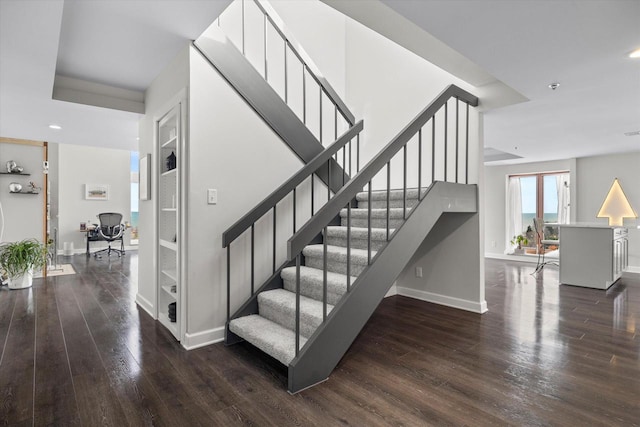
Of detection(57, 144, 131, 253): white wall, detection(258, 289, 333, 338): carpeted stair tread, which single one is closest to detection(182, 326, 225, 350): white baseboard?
detection(258, 289, 333, 338): carpeted stair tread

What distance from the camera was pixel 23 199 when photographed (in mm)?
5258

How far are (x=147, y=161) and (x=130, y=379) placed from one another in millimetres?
2104

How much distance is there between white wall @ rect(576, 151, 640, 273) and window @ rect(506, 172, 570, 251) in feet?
1.42

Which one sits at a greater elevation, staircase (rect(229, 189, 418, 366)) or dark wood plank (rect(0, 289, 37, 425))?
staircase (rect(229, 189, 418, 366))

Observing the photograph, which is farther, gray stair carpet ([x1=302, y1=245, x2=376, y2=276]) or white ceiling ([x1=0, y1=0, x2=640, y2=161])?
gray stair carpet ([x1=302, y1=245, x2=376, y2=276])

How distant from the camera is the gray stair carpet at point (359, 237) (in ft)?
9.18

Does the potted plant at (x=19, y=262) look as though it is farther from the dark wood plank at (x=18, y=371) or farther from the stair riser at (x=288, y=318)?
the stair riser at (x=288, y=318)

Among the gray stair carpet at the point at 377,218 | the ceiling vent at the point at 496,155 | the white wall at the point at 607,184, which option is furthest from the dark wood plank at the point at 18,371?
the white wall at the point at 607,184

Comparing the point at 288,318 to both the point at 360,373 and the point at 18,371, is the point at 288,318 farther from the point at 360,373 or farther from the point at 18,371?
the point at 18,371

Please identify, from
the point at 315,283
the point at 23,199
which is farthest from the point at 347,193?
the point at 23,199

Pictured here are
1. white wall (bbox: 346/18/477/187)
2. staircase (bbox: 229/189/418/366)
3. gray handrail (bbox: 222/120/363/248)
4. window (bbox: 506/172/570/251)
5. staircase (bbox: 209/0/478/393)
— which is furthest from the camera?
window (bbox: 506/172/570/251)

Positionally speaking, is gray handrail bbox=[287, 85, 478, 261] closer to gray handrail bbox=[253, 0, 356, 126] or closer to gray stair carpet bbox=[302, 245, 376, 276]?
gray stair carpet bbox=[302, 245, 376, 276]

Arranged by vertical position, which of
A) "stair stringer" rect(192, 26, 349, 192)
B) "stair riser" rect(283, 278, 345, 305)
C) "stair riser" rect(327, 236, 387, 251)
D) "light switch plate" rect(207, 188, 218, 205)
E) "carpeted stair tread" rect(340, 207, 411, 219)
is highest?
"stair stringer" rect(192, 26, 349, 192)

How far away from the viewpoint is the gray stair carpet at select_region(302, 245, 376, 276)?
2643mm
